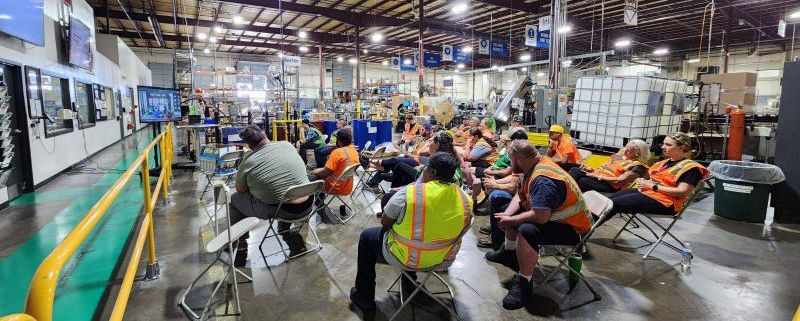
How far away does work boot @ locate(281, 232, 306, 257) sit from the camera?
406cm

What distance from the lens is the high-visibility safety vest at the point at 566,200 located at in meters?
2.87

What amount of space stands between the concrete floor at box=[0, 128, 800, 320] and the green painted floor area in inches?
0.7

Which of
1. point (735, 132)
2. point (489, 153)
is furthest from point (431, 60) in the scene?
point (489, 153)

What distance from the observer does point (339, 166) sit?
15.8 feet

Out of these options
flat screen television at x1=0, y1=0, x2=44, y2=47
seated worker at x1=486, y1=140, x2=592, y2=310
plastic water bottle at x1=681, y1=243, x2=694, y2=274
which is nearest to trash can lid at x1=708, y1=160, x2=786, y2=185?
plastic water bottle at x1=681, y1=243, x2=694, y2=274

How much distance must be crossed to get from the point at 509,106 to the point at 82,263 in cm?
960

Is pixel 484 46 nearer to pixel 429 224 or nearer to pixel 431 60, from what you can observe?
pixel 431 60

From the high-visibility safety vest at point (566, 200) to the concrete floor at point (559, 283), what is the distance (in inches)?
24.6

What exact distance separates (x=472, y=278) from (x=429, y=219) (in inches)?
52.8

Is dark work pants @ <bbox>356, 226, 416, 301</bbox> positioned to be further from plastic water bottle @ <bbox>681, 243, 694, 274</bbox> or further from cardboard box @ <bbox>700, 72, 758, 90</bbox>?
cardboard box @ <bbox>700, 72, 758, 90</bbox>

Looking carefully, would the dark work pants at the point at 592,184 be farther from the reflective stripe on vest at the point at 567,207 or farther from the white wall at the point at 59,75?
the white wall at the point at 59,75

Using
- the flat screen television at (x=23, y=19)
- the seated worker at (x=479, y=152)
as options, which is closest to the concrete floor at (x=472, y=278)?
the seated worker at (x=479, y=152)

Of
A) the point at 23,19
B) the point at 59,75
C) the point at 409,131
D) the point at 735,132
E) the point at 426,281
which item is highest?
the point at 23,19

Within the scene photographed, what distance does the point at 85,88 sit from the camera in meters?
10.0
